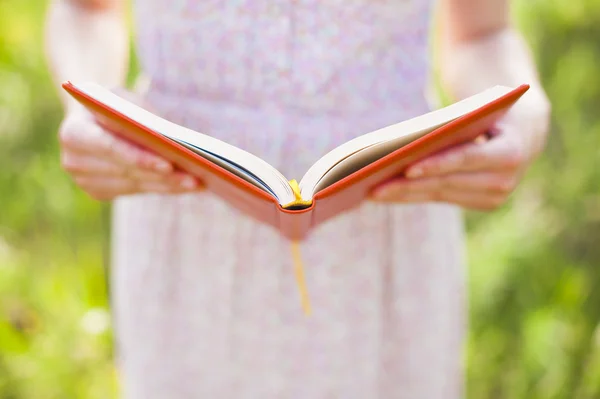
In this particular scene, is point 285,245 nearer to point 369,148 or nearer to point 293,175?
point 293,175

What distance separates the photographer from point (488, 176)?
63 centimetres

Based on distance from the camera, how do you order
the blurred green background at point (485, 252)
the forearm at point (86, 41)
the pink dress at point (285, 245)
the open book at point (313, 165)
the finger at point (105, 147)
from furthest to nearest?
the blurred green background at point (485, 252), the forearm at point (86, 41), the pink dress at point (285, 245), the finger at point (105, 147), the open book at point (313, 165)

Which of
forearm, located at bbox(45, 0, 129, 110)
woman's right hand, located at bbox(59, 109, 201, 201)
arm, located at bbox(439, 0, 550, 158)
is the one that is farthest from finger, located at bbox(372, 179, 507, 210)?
forearm, located at bbox(45, 0, 129, 110)

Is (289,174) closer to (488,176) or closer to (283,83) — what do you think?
(283,83)

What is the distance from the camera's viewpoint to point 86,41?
837 mm

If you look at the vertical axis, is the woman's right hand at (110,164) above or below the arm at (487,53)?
below

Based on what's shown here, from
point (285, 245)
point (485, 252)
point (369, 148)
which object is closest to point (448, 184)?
point (369, 148)

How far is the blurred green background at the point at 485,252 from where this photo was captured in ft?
5.11

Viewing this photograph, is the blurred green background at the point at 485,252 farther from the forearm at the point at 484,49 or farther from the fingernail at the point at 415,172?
the fingernail at the point at 415,172

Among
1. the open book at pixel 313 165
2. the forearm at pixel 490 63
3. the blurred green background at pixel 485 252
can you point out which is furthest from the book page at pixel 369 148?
the blurred green background at pixel 485 252

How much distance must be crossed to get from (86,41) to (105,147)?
30 cm

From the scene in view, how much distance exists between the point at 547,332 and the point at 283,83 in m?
1.16

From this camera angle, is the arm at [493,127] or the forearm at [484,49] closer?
the arm at [493,127]

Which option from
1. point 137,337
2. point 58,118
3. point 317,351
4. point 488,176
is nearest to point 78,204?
point 58,118
